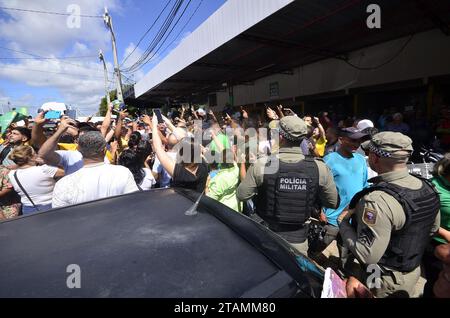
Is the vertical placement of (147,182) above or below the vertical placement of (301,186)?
below

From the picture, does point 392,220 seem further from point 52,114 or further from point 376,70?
point 376,70

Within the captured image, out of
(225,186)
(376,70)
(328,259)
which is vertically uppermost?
(376,70)

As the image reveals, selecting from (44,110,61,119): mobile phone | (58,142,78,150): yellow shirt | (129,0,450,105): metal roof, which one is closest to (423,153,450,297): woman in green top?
(44,110,61,119): mobile phone

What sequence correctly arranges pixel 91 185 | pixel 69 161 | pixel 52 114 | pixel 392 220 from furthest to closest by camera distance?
pixel 52 114 < pixel 69 161 < pixel 91 185 < pixel 392 220

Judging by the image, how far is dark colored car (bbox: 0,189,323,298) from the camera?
37.2 inches

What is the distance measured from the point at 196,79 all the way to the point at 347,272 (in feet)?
43.6

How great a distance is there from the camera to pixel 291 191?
7.54 ft

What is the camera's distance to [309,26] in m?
6.82

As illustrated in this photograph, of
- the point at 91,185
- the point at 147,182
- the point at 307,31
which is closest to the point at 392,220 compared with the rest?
the point at 91,185

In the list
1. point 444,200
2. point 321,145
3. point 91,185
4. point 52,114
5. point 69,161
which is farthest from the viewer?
point 321,145

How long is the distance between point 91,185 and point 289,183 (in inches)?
64.7
